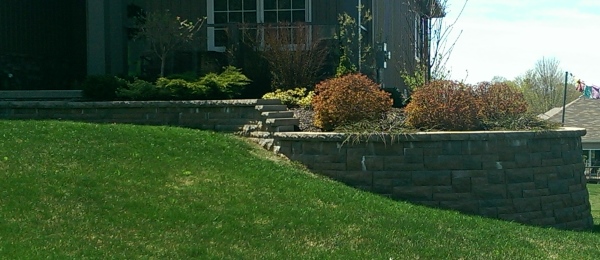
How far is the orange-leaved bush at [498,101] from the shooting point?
12719 millimetres

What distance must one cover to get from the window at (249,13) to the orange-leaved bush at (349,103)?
507 centimetres

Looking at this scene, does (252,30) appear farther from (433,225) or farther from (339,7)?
(433,225)

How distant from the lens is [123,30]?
1669 cm

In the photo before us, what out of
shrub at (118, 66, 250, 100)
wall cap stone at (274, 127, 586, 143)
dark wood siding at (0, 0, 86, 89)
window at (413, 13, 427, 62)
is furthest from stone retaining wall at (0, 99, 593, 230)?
dark wood siding at (0, 0, 86, 89)

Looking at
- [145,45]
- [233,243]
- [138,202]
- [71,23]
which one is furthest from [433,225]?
[71,23]

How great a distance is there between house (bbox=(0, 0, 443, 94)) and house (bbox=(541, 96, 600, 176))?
18.1 m

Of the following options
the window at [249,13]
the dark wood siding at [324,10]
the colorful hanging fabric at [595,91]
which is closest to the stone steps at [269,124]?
the window at [249,13]

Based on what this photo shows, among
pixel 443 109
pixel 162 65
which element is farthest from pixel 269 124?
pixel 162 65

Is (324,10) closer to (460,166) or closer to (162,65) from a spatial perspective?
(162,65)

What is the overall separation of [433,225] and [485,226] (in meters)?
1.02

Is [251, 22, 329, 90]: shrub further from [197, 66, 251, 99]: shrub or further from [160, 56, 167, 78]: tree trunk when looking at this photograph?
[160, 56, 167, 78]: tree trunk

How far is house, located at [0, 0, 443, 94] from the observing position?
16.2 m

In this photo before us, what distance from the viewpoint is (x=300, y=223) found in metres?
8.53

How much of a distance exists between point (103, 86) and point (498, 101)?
7082 mm
